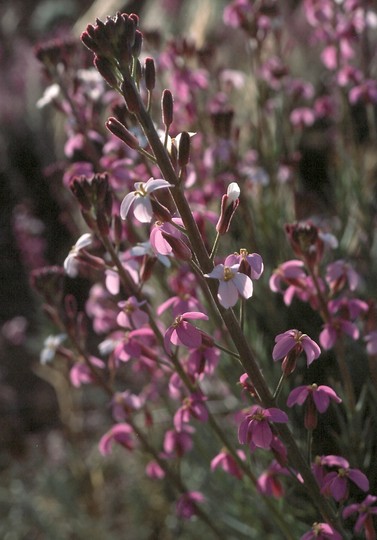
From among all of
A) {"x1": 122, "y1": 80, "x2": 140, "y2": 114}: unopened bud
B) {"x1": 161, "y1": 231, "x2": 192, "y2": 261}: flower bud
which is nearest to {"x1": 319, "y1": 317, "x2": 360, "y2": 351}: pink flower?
{"x1": 161, "y1": 231, "x2": 192, "y2": 261}: flower bud

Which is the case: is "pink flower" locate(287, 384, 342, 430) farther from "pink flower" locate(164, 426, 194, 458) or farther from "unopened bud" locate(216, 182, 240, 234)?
"pink flower" locate(164, 426, 194, 458)

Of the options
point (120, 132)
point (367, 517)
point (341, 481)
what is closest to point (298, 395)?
point (341, 481)

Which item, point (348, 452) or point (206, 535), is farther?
point (206, 535)

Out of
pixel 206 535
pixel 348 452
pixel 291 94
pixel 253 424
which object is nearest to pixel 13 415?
pixel 206 535

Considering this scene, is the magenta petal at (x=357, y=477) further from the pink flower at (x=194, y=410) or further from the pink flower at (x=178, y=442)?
the pink flower at (x=178, y=442)

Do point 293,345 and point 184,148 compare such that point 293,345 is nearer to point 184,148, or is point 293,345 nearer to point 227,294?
point 227,294

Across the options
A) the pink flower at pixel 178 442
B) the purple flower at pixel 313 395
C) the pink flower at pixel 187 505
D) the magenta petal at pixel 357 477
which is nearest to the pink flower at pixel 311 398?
the purple flower at pixel 313 395

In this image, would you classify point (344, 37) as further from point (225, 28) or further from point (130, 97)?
point (225, 28)
